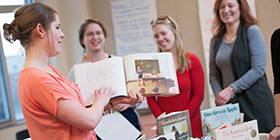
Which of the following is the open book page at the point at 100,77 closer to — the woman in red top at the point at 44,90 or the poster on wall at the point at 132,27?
the woman in red top at the point at 44,90

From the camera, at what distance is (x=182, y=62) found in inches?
90.3

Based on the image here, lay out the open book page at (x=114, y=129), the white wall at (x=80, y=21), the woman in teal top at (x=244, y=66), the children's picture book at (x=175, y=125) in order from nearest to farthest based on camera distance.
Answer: the children's picture book at (x=175, y=125) → the open book page at (x=114, y=129) → the woman in teal top at (x=244, y=66) → the white wall at (x=80, y=21)

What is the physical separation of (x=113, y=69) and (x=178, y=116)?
0.48 meters

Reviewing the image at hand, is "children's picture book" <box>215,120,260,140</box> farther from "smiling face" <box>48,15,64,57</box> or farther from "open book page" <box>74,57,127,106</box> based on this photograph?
"smiling face" <box>48,15,64,57</box>

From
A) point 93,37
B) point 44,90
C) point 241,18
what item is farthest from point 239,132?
point 93,37

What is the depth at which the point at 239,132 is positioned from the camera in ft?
4.88

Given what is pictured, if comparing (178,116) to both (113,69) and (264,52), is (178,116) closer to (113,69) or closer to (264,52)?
(113,69)

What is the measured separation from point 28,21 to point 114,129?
907 millimetres

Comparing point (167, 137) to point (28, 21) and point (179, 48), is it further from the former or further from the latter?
point (179, 48)

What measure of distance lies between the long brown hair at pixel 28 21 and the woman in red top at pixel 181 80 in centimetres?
119

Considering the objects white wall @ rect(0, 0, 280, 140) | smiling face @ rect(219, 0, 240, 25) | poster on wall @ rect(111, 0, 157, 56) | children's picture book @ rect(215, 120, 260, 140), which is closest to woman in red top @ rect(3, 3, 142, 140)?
children's picture book @ rect(215, 120, 260, 140)

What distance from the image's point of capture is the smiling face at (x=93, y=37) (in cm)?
245

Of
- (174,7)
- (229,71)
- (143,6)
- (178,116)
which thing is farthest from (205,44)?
(178,116)

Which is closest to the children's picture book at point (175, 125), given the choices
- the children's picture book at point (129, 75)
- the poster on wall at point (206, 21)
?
the children's picture book at point (129, 75)
